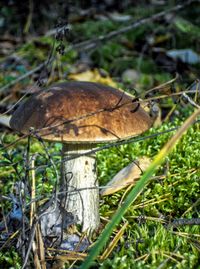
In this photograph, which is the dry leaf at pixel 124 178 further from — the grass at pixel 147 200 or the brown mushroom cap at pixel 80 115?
the brown mushroom cap at pixel 80 115

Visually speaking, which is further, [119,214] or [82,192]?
[82,192]

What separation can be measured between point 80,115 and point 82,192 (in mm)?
436

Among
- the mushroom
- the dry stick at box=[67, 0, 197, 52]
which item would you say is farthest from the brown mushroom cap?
the dry stick at box=[67, 0, 197, 52]

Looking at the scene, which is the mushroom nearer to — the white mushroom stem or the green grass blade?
the white mushroom stem

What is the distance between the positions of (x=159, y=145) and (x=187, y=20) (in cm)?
267

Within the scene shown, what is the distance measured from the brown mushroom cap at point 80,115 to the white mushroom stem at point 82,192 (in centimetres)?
26

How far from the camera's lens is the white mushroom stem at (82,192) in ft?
5.98

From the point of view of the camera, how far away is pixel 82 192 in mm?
1839

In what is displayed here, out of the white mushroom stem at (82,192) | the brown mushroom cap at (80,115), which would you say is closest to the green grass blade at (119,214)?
the brown mushroom cap at (80,115)

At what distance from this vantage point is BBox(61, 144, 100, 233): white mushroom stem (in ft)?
5.98

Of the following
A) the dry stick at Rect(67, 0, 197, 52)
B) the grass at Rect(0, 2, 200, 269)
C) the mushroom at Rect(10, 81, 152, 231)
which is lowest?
the grass at Rect(0, 2, 200, 269)

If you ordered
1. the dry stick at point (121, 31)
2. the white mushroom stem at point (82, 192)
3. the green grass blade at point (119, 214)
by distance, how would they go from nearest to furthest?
the green grass blade at point (119, 214), the white mushroom stem at point (82, 192), the dry stick at point (121, 31)

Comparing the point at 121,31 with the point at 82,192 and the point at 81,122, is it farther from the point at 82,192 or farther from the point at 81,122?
the point at 81,122

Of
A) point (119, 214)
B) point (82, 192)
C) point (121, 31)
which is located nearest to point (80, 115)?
point (82, 192)
